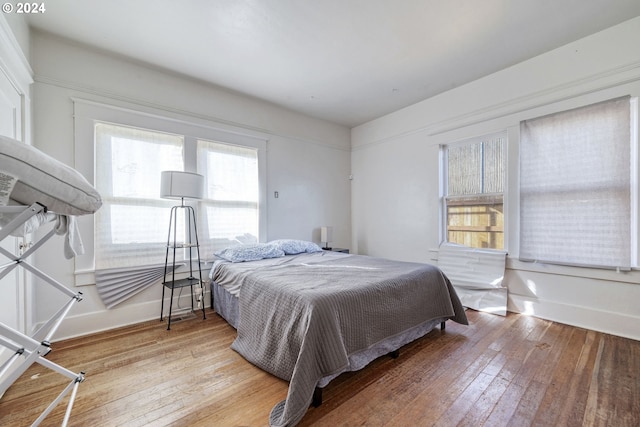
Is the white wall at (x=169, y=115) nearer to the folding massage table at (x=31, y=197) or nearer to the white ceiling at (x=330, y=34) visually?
the white ceiling at (x=330, y=34)

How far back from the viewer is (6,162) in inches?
34.6

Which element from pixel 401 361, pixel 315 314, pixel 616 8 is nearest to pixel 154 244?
pixel 315 314

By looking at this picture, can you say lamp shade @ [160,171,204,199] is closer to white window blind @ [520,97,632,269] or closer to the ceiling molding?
the ceiling molding

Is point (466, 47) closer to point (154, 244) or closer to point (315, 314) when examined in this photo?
point (315, 314)

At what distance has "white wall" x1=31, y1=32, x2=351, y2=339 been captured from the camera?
8.32 ft

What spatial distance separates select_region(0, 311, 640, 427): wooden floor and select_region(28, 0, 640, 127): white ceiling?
2.87 m

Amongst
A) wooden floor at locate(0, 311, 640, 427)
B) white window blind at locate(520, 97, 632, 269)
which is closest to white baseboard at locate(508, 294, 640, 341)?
wooden floor at locate(0, 311, 640, 427)

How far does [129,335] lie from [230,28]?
10.1ft

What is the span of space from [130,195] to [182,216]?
22.0 inches

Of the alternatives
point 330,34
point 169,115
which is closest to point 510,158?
point 330,34

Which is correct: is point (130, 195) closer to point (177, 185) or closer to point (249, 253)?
point (177, 185)

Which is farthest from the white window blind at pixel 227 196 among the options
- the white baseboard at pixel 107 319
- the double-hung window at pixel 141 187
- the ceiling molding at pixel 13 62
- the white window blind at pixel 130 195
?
the ceiling molding at pixel 13 62

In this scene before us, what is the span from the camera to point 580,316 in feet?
8.93

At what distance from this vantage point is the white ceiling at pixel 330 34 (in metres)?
A: 2.22
